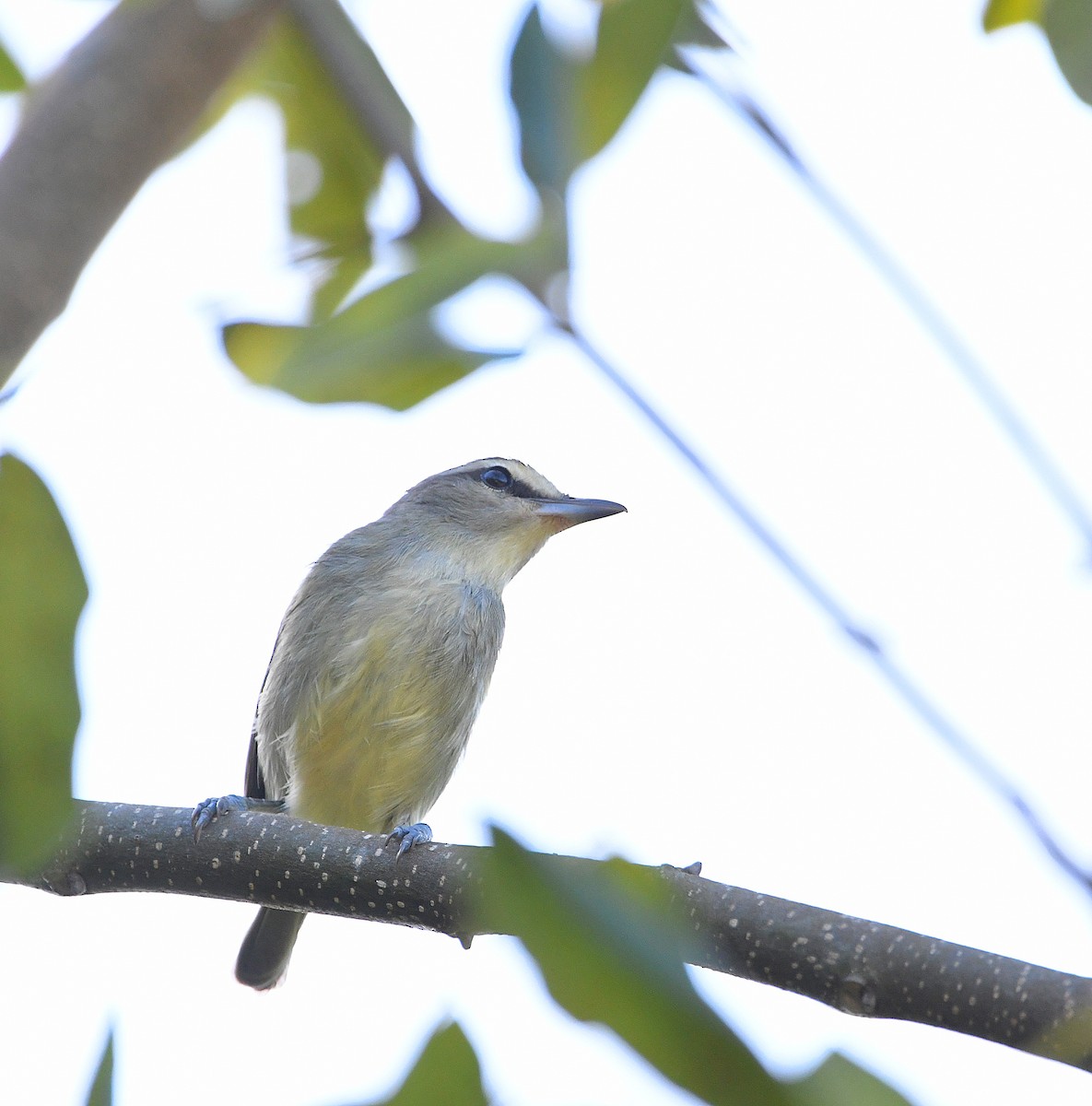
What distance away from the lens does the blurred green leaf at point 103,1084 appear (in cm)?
108

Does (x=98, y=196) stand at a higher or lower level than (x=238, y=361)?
higher

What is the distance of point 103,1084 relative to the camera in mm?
1096

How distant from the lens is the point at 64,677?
1.08 metres

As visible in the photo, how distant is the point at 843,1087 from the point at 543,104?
3.14 ft

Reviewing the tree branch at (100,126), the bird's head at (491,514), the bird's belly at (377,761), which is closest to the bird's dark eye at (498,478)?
the bird's head at (491,514)

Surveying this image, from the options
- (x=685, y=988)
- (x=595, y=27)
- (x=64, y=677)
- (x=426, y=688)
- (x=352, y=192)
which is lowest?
(x=426, y=688)

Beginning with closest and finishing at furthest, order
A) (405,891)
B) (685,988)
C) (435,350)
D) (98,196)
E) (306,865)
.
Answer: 1. (685,988)
2. (435,350)
3. (98,196)
4. (405,891)
5. (306,865)

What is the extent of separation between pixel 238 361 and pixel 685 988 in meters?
0.97

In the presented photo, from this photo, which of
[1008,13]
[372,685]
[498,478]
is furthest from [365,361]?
[498,478]

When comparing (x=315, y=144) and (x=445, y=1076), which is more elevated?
(x=315, y=144)

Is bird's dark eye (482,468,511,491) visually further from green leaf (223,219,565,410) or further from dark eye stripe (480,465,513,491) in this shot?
green leaf (223,219,565,410)

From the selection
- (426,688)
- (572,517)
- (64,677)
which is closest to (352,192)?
(64,677)

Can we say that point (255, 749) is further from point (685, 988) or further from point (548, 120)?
point (685, 988)

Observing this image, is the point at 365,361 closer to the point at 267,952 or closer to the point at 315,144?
the point at 315,144
